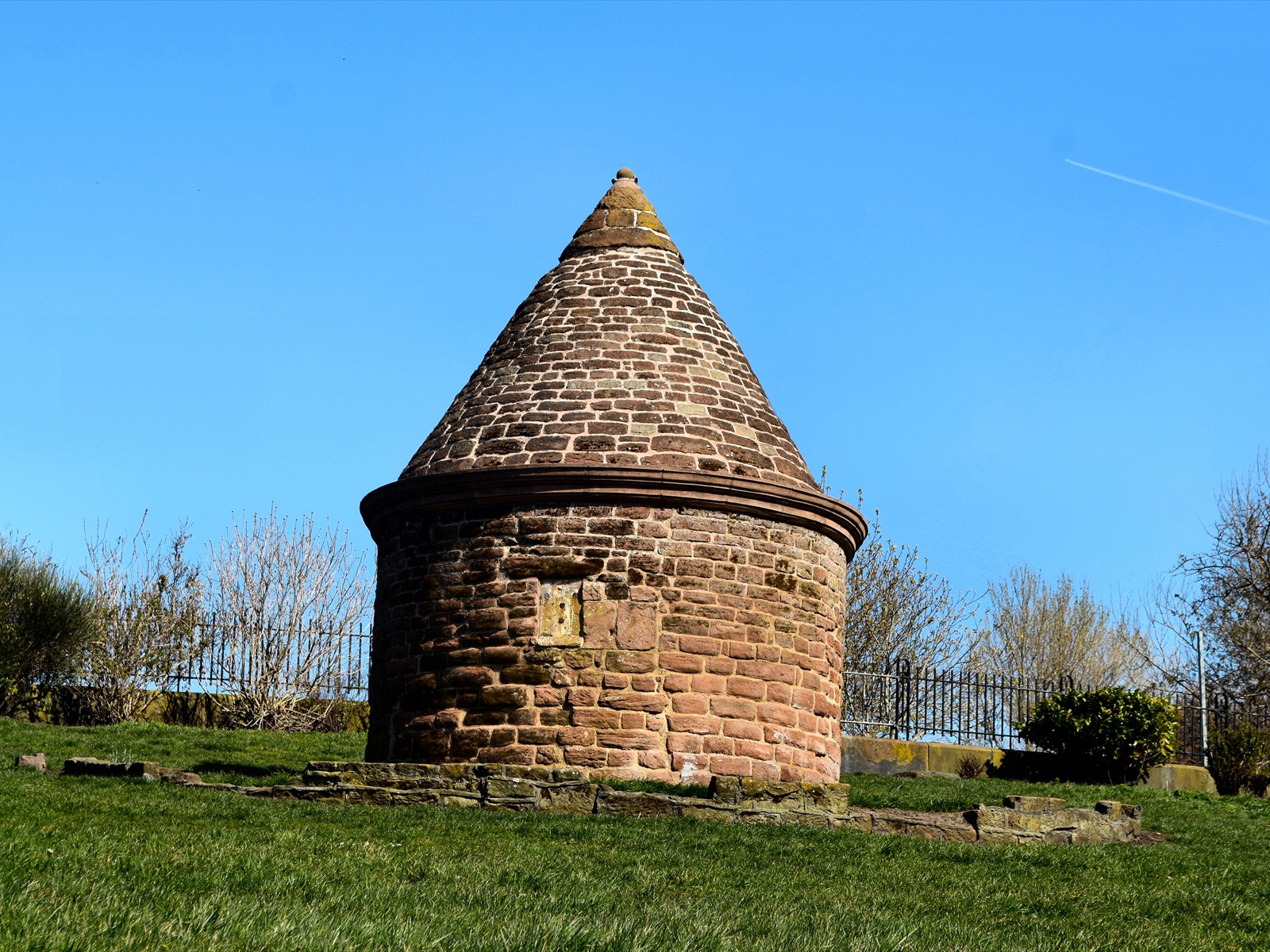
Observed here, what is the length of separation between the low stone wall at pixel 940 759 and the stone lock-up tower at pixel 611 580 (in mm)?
5243

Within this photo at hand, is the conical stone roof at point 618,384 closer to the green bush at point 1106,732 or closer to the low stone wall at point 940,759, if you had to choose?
the low stone wall at point 940,759

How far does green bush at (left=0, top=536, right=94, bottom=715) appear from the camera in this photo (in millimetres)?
24781

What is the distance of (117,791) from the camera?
38.3 feet

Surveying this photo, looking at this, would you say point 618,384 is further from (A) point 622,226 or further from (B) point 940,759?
(B) point 940,759

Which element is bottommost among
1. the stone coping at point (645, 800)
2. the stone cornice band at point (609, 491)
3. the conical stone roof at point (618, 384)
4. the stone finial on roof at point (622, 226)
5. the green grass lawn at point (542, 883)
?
the green grass lawn at point (542, 883)

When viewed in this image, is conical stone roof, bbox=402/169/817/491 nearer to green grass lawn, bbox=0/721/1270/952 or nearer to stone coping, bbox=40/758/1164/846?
stone coping, bbox=40/758/1164/846

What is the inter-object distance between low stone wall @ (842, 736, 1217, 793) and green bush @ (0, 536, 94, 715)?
14.1 metres

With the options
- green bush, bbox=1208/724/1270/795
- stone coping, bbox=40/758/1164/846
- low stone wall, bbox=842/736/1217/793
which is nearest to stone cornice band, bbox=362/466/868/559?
stone coping, bbox=40/758/1164/846

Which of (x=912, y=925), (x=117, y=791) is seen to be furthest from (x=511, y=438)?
(x=912, y=925)

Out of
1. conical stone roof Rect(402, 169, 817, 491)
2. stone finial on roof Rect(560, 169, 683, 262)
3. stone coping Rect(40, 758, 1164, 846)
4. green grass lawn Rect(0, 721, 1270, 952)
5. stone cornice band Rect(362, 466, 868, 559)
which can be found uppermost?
stone finial on roof Rect(560, 169, 683, 262)

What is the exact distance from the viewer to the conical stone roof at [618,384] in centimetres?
1432

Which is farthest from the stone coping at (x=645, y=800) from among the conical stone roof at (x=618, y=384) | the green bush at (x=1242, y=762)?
the green bush at (x=1242, y=762)

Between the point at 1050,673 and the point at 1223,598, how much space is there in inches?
292

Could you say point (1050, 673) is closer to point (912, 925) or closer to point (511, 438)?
point (511, 438)
